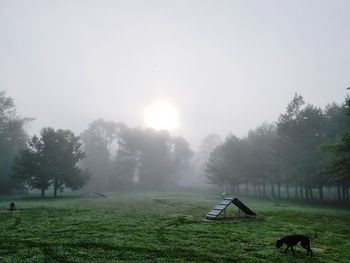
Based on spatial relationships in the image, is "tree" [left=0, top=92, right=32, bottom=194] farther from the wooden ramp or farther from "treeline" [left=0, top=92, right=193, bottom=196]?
the wooden ramp

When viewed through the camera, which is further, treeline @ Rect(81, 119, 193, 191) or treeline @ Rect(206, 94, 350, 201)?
treeline @ Rect(81, 119, 193, 191)

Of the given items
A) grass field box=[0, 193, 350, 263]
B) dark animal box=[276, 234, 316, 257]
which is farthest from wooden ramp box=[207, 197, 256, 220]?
dark animal box=[276, 234, 316, 257]

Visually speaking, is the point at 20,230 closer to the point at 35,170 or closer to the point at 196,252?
the point at 196,252

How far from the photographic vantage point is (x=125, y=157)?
128 metres

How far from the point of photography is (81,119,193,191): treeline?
407ft

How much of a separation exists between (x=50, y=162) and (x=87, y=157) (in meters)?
52.2

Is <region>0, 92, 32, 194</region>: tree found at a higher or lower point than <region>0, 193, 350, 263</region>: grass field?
higher

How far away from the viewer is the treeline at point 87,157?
72.9 meters

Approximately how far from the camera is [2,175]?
284ft

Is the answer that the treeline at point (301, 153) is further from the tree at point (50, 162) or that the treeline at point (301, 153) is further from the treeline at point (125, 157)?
the treeline at point (125, 157)

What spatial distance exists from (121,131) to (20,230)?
107809mm

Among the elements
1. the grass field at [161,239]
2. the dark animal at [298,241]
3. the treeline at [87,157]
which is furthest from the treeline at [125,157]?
the dark animal at [298,241]

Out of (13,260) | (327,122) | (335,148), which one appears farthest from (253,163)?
(13,260)

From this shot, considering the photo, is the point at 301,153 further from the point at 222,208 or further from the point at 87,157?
the point at 87,157
